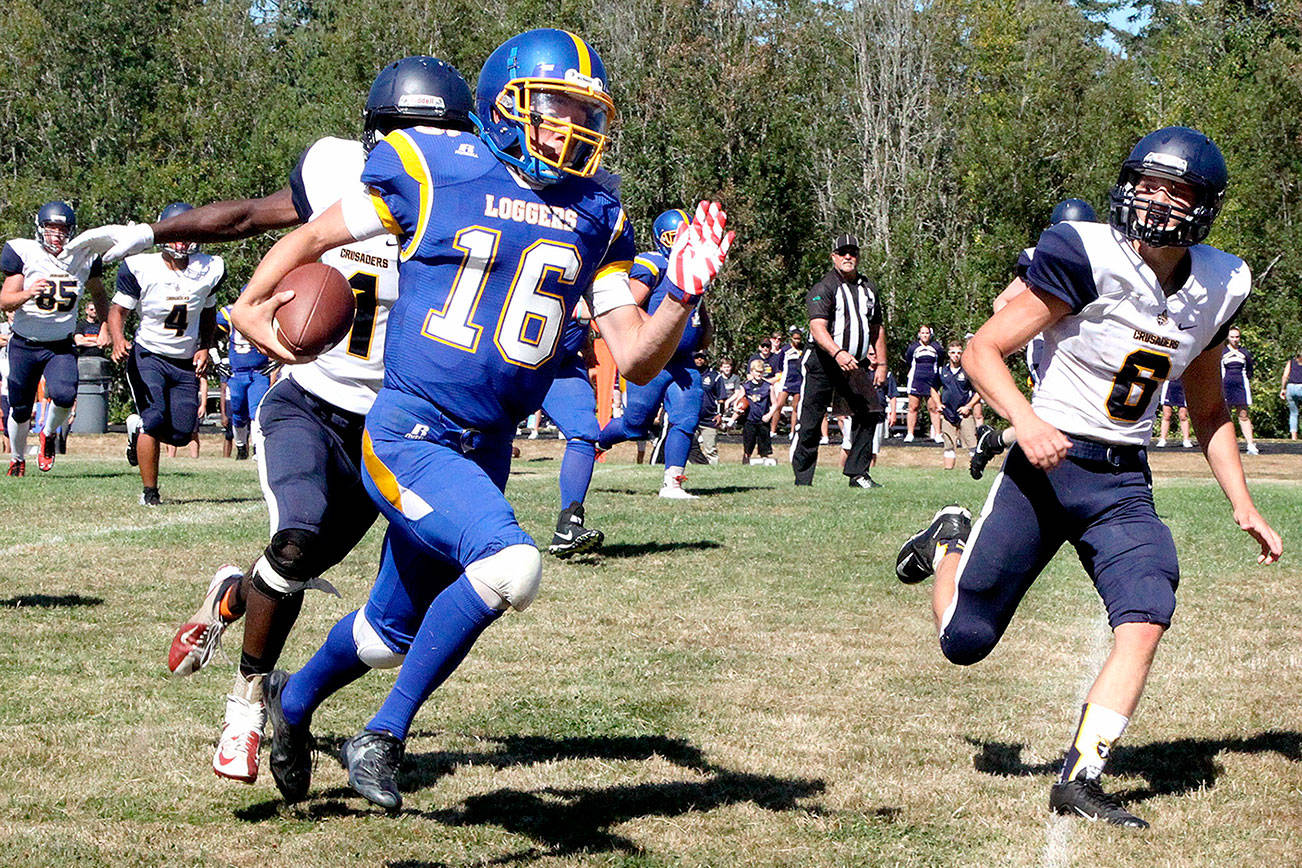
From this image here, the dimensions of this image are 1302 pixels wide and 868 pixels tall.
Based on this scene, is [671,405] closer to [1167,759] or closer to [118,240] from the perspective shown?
[118,240]

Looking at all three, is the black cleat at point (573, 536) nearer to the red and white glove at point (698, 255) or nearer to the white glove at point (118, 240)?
the white glove at point (118, 240)

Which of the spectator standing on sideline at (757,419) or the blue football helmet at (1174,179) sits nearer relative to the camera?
the blue football helmet at (1174,179)

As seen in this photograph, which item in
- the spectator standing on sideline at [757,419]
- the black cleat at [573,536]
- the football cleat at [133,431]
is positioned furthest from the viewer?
the spectator standing on sideline at [757,419]

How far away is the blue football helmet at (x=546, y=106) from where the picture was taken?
4.11 m

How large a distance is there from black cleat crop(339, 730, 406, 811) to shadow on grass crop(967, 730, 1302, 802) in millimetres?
1963

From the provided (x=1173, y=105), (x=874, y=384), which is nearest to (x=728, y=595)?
(x=874, y=384)

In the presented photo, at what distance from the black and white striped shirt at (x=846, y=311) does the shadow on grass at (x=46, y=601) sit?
25.9 ft

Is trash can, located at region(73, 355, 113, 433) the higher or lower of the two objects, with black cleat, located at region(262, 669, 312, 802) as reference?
lower

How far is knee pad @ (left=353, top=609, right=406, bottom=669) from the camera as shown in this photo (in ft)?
13.9

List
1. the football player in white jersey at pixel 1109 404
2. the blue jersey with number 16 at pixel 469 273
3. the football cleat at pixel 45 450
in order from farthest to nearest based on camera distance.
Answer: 1. the football cleat at pixel 45 450
2. the football player in white jersey at pixel 1109 404
3. the blue jersey with number 16 at pixel 469 273

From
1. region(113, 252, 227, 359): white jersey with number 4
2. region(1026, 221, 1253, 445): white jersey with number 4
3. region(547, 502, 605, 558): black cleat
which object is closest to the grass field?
region(547, 502, 605, 558): black cleat

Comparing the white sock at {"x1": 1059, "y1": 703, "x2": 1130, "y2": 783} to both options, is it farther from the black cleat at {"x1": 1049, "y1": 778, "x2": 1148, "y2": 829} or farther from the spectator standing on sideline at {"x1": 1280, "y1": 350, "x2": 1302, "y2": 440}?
the spectator standing on sideline at {"x1": 1280, "y1": 350, "x2": 1302, "y2": 440}

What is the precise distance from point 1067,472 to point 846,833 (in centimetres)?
134

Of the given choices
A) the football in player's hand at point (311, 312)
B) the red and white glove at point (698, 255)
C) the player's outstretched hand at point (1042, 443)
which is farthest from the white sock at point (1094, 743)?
the football in player's hand at point (311, 312)
